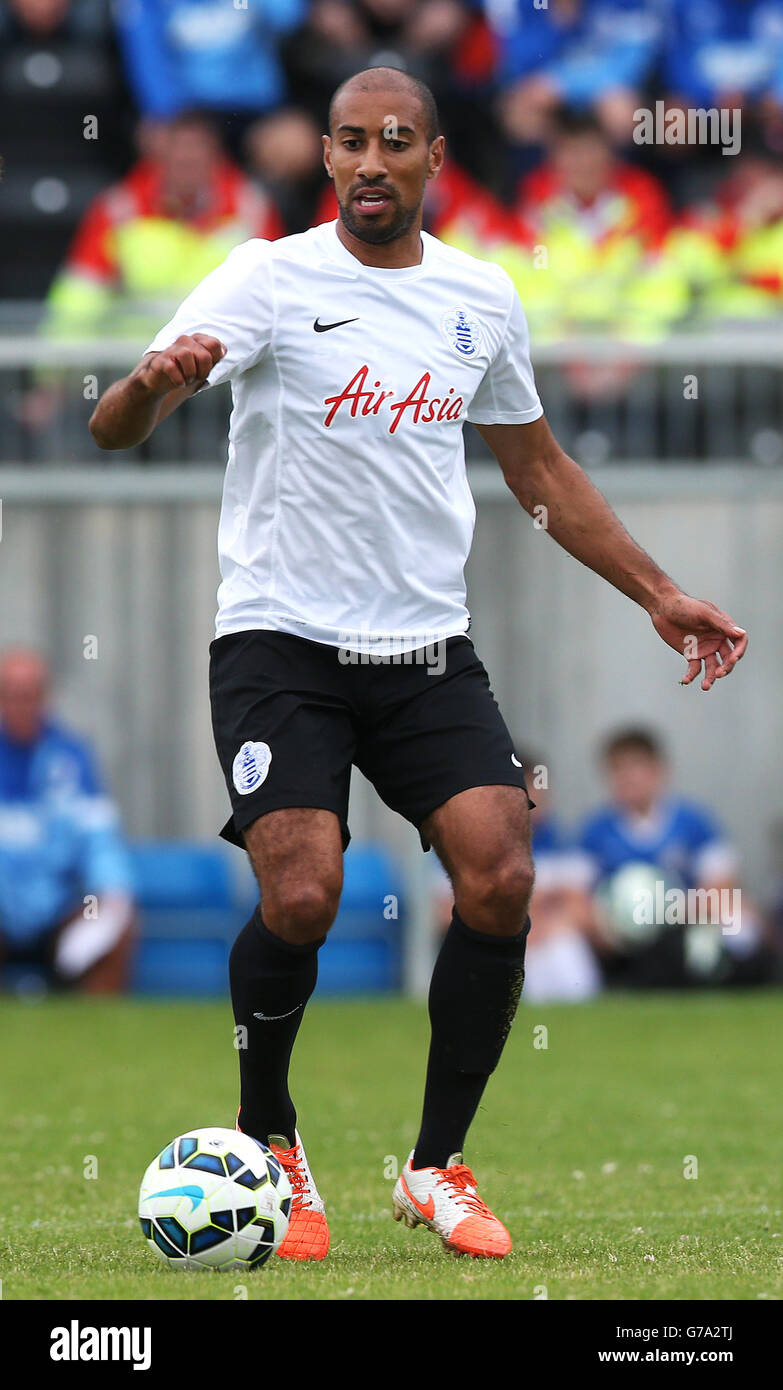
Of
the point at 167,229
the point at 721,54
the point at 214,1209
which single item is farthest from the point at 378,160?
the point at 721,54

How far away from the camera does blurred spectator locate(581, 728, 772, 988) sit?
10.6 m

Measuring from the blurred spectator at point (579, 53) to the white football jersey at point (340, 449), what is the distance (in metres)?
8.29

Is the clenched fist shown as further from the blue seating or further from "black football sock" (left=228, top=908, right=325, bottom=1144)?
the blue seating

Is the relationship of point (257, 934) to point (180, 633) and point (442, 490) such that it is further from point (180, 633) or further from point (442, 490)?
point (180, 633)

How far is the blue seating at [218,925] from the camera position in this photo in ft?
35.6

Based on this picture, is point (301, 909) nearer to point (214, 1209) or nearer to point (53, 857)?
point (214, 1209)

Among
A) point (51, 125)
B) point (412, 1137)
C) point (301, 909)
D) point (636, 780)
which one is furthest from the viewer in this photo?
point (51, 125)

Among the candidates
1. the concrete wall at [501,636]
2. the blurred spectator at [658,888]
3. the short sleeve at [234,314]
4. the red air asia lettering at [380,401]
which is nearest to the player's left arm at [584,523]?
the red air asia lettering at [380,401]

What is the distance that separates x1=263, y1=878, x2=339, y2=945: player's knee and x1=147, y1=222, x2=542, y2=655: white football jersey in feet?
1.77

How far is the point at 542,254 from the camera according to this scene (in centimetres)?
1097

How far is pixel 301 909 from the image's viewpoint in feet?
14.3

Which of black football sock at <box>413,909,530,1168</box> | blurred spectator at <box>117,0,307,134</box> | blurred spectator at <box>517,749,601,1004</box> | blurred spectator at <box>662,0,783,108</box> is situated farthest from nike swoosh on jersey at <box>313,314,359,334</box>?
blurred spectator at <box>662,0,783,108</box>

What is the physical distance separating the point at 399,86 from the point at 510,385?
736mm
